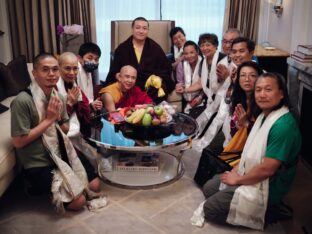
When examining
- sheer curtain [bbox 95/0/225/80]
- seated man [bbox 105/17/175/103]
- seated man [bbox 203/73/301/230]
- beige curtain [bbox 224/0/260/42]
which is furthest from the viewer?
sheer curtain [bbox 95/0/225/80]

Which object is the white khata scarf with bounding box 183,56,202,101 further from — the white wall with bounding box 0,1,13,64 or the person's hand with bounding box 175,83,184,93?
the white wall with bounding box 0,1,13,64

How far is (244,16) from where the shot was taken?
4.45m

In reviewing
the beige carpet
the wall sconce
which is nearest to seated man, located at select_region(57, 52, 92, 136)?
the beige carpet

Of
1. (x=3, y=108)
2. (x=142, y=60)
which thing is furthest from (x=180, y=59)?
(x=3, y=108)

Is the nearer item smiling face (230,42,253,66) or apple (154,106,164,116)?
apple (154,106,164,116)

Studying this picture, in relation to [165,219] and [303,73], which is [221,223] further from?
[303,73]

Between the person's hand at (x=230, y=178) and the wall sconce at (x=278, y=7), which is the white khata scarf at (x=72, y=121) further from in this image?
the wall sconce at (x=278, y=7)

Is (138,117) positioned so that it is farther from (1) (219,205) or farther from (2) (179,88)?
(2) (179,88)

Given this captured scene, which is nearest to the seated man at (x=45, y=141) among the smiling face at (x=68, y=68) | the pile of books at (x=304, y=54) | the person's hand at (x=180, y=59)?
the smiling face at (x=68, y=68)

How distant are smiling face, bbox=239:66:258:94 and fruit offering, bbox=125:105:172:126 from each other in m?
0.59

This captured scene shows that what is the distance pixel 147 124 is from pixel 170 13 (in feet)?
8.52

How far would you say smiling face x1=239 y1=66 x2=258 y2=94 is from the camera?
7.33ft

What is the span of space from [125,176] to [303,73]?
1583mm

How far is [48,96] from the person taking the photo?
215 centimetres
